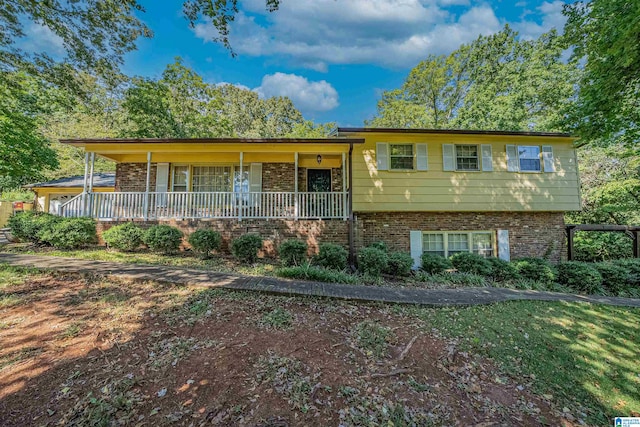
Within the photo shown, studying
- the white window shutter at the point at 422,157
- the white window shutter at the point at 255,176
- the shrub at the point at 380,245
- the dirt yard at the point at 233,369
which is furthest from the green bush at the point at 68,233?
the white window shutter at the point at 422,157

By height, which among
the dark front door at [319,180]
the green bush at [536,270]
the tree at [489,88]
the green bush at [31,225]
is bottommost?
the green bush at [536,270]

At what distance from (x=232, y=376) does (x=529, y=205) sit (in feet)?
36.0

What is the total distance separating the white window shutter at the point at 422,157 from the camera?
9.27 m

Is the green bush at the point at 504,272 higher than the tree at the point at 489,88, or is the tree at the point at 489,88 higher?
the tree at the point at 489,88

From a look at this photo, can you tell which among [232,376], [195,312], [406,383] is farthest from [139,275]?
[406,383]

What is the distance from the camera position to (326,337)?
3.56 meters

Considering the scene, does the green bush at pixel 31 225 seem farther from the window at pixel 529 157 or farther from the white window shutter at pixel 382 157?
the window at pixel 529 157

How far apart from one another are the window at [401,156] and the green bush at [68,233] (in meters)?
10.2

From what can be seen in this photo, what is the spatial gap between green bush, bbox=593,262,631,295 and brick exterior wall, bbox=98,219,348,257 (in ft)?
25.4

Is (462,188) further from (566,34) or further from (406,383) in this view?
(406,383)

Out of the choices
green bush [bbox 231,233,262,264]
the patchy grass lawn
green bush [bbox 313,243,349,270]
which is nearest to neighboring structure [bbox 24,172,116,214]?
green bush [bbox 231,233,262,264]

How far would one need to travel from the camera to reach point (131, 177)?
10773 mm

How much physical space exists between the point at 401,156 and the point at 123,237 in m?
9.48

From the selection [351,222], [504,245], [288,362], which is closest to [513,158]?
[504,245]
